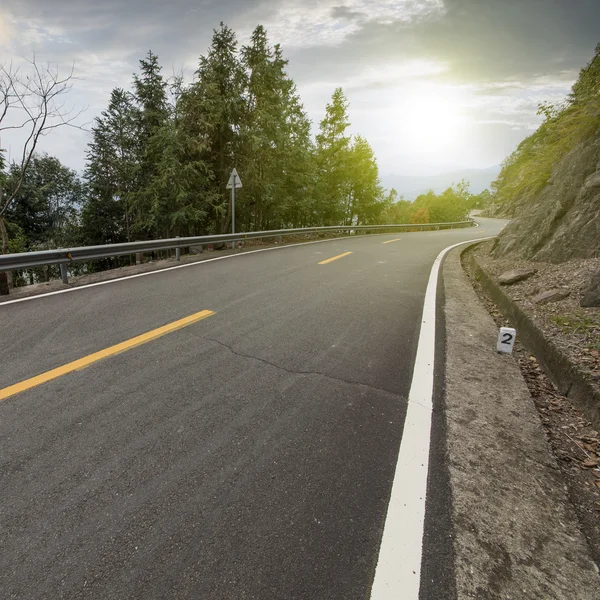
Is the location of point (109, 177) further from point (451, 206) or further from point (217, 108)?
point (451, 206)

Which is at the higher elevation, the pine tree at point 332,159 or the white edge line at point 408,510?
the pine tree at point 332,159

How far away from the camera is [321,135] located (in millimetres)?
26938

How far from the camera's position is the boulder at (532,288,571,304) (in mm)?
4441

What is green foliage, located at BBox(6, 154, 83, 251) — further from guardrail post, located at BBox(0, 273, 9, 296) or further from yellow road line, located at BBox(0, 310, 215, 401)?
yellow road line, located at BBox(0, 310, 215, 401)

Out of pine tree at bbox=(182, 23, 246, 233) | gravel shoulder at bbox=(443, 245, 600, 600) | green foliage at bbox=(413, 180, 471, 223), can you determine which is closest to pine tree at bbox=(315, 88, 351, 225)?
pine tree at bbox=(182, 23, 246, 233)

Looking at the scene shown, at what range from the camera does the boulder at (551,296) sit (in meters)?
4.44

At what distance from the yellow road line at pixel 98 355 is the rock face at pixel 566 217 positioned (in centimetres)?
639

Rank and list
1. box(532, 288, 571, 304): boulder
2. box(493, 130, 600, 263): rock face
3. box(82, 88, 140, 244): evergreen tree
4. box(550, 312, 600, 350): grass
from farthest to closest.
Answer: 1. box(82, 88, 140, 244): evergreen tree
2. box(493, 130, 600, 263): rock face
3. box(532, 288, 571, 304): boulder
4. box(550, 312, 600, 350): grass

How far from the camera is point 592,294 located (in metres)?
3.98

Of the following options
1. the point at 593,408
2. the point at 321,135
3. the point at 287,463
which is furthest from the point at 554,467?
the point at 321,135

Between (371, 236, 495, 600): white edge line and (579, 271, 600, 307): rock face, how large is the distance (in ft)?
8.50

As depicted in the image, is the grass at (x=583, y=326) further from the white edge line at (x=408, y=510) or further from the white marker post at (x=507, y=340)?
the white edge line at (x=408, y=510)

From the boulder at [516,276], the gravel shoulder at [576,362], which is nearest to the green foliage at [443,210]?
Answer: the boulder at [516,276]

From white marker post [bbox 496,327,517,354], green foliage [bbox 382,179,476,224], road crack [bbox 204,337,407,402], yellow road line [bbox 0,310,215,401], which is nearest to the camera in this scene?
yellow road line [bbox 0,310,215,401]
